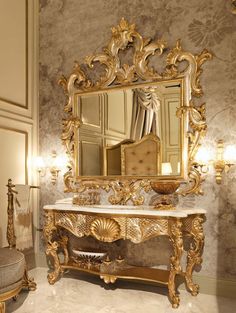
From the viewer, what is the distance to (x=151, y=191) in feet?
10.7

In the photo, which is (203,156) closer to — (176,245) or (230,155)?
Answer: (230,155)

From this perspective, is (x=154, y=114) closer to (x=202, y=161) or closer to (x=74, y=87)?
(x=202, y=161)

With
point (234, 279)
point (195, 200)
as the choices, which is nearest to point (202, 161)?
point (195, 200)

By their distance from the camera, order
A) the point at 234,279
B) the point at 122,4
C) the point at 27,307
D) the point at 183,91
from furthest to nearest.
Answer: the point at 122,4
the point at 183,91
the point at 234,279
the point at 27,307

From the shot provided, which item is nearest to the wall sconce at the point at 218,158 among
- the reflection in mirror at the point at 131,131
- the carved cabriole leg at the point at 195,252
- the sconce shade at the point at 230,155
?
the sconce shade at the point at 230,155

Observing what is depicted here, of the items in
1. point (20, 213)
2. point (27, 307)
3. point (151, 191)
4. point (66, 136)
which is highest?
point (66, 136)

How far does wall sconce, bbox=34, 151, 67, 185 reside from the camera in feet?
12.3

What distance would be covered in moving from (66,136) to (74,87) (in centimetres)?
59

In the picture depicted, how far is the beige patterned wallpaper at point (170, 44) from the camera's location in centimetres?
295

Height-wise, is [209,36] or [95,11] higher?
[95,11]

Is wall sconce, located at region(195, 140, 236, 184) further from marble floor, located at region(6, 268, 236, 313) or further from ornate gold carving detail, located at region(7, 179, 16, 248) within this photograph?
ornate gold carving detail, located at region(7, 179, 16, 248)

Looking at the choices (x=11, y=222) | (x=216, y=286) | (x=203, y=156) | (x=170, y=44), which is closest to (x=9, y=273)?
(x=11, y=222)

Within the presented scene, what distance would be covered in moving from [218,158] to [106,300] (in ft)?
5.43

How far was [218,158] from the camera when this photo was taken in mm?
2928
